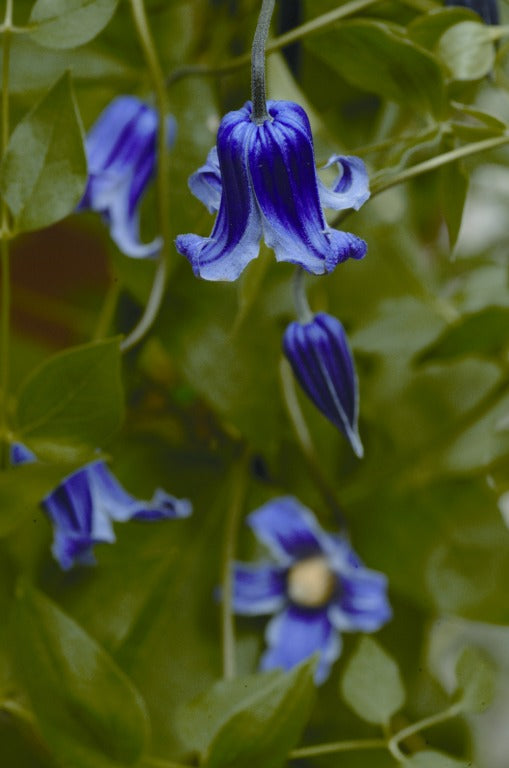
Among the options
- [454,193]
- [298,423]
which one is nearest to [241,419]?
[298,423]

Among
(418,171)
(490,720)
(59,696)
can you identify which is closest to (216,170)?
(418,171)

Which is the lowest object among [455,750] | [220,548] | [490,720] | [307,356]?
[490,720]

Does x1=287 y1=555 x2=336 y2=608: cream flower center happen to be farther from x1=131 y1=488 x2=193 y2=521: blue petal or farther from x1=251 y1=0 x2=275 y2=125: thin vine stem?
x1=251 y1=0 x2=275 y2=125: thin vine stem

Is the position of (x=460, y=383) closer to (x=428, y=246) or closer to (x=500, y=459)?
(x=500, y=459)

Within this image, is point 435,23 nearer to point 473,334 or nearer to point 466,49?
point 466,49

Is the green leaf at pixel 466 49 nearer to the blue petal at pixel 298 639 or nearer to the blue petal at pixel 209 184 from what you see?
the blue petal at pixel 209 184

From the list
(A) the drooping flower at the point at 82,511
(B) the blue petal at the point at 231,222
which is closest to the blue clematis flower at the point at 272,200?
(B) the blue petal at the point at 231,222
